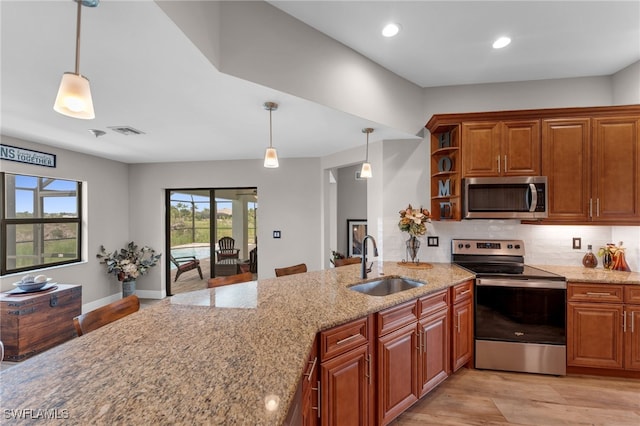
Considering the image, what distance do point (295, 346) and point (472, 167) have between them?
2609mm

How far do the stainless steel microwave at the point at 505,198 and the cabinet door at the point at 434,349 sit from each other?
1.15 metres

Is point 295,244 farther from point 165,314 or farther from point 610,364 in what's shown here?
point 610,364

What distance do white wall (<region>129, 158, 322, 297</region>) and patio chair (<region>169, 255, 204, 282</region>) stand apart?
28cm

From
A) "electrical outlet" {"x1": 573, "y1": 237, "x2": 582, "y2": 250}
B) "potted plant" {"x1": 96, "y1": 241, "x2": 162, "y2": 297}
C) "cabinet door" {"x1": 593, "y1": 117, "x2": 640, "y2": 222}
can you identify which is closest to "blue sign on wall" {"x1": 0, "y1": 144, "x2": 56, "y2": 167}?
"potted plant" {"x1": 96, "y1": 241, "x2": 162, "y2": 297}

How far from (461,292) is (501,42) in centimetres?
224

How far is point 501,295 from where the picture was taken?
2.54m

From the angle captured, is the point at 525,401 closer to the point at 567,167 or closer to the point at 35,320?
the point at 567,167

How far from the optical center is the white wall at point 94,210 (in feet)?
13.0

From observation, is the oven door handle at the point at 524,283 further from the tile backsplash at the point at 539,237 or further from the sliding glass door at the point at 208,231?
the sliding glass door at the point at 208,231

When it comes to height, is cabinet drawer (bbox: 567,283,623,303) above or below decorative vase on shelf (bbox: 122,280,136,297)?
above

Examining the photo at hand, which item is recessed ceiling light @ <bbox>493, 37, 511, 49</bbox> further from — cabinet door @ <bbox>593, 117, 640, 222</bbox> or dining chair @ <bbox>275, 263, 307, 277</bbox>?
dining chair @ <bbox>275, 263, 307, 277</bbox>

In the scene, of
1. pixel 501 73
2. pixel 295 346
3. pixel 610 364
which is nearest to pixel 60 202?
pixel 295 346

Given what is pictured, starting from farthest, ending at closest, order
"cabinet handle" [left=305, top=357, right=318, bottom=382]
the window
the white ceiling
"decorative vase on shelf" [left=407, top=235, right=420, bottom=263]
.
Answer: the window
"decorative vase on shelf" [left=407, top=235, right=420, bottom=263]
the white ceiling
"cabinet handle" [left=305, top=357, right=318, bottom=382]

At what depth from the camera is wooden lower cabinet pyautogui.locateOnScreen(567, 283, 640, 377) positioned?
243 centimetres
